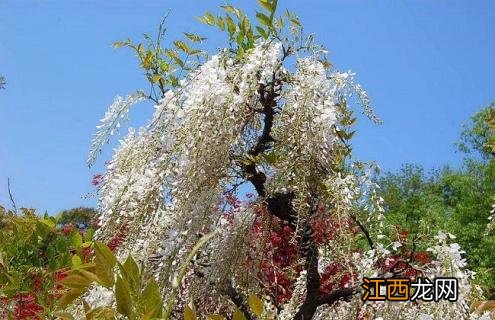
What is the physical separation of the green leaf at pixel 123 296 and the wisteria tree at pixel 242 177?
138cm

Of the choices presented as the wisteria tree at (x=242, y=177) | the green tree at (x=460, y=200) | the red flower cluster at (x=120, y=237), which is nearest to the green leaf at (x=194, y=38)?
the wisteria tree at (x=242, y=177)

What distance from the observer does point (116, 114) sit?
2.81m

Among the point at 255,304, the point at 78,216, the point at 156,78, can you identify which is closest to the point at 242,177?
the point at 156,78

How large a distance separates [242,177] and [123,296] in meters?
1.87

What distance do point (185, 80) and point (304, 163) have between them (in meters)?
0.56

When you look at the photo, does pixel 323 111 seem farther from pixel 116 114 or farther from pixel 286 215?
pixel 116 114

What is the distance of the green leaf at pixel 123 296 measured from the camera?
91 centimetres

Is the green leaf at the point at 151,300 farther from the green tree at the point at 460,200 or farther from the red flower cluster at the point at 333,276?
the green tree at the point at 460,200

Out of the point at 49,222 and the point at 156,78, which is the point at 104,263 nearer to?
the point at 49,222

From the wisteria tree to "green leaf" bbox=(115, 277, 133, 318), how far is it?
1377 millimetres

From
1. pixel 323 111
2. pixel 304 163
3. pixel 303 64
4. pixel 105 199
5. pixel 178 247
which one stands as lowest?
pixel 178 247

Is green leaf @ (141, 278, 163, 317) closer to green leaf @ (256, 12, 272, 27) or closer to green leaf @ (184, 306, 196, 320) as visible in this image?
green leaf @ (184, 306, 196, 320)

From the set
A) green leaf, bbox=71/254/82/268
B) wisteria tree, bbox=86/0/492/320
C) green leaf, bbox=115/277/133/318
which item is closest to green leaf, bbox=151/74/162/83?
wisteria tree, bbox=86/0/492/320

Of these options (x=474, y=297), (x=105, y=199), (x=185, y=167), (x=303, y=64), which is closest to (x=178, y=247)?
(x=185, y=167)
